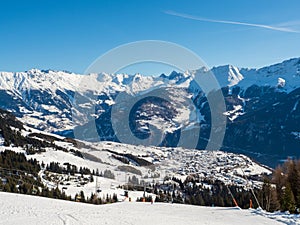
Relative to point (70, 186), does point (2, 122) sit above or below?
above

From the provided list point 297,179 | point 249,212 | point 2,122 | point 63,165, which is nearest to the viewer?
point 249,212

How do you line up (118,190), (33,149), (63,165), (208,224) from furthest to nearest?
(33,149), (63,165), (118,190), (208,224)

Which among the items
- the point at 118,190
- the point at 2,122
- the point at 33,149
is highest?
the point at 2,122

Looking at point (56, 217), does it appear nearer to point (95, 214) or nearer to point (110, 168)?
point (95, 214)

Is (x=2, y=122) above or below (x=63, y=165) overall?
above

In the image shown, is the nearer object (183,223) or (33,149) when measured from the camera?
(183,223)

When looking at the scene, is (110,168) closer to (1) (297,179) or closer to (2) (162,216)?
(1) (297,179)

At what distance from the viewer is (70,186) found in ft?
414

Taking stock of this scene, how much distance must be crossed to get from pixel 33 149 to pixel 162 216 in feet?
511

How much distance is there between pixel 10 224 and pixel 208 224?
11.7 meters

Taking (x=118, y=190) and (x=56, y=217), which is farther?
(x=118, y=190)

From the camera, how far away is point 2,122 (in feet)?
652

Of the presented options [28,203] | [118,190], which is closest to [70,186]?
[118,190]

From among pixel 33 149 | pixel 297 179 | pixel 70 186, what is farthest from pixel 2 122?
pixel 297 179
